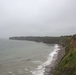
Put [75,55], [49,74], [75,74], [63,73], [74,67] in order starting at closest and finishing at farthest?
[75,74]
[74,67]
[63,73]
[75,55]
[49,74]

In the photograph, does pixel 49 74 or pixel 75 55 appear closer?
pixel 75 55

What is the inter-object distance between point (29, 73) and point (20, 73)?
182 centimetres

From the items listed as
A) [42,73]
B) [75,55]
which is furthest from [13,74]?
[75,55]

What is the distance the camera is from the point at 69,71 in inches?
906

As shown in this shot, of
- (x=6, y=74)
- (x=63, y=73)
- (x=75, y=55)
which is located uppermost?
(x=75, y=55)

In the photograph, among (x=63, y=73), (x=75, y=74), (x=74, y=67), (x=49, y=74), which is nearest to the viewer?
(x=75, y=74)

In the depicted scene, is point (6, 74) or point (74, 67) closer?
point (74, 67)

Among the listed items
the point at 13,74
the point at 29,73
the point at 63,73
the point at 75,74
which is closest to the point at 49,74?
the point at 29,73

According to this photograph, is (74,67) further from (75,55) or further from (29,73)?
(29,73)

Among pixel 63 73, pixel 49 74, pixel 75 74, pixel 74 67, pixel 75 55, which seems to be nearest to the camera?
pixel 75 74

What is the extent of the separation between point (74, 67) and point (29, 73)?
15357mm

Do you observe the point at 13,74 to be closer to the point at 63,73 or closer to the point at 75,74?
the point at 63,73

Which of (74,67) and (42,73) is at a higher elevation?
(74,67)

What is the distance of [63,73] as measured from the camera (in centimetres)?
2419
